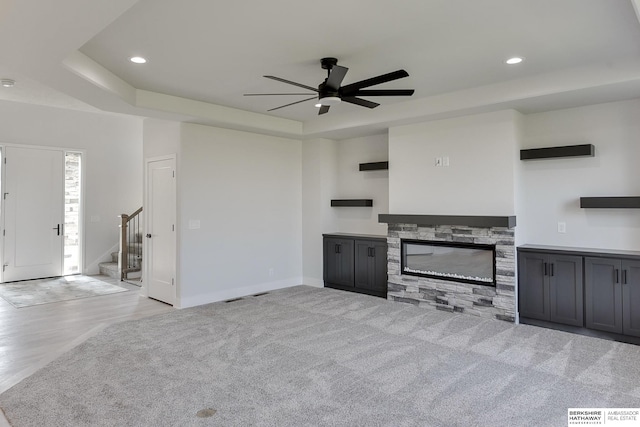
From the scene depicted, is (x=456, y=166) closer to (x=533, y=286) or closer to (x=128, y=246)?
(x=533, y=286)

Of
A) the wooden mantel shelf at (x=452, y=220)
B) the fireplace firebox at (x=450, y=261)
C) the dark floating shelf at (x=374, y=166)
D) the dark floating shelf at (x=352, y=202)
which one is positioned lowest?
the fireplace firebox at (x=450, y=261)

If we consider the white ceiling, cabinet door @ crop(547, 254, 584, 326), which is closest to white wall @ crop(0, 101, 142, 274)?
the white ceiling

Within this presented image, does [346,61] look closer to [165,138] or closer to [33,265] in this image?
[165,138]

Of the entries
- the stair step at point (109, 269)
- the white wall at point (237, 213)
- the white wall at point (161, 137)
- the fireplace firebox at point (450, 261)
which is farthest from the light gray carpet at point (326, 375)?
the stair step at point (109, 269)

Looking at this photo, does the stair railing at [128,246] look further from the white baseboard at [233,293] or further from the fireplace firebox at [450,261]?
the fireplace firebox at [450,261]

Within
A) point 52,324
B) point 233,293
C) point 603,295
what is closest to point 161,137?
point 233,293

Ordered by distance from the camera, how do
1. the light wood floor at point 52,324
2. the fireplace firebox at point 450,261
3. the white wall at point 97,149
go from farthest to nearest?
the white wall at point 97,149 < the fireplace firebox at point 450,261 < the light wood floor at point 52,324

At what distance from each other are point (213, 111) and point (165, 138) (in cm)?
93

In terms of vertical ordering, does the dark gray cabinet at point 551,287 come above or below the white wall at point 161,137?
below

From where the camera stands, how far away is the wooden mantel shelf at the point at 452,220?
4.61 meters

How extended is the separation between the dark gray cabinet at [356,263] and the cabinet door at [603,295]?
8.48 feet

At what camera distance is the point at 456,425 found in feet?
8.17

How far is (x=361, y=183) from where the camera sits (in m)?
6.77

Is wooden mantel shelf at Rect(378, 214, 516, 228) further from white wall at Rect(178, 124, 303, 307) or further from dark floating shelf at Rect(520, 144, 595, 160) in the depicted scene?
white wall at Rect(178, 124, 303, 307)
